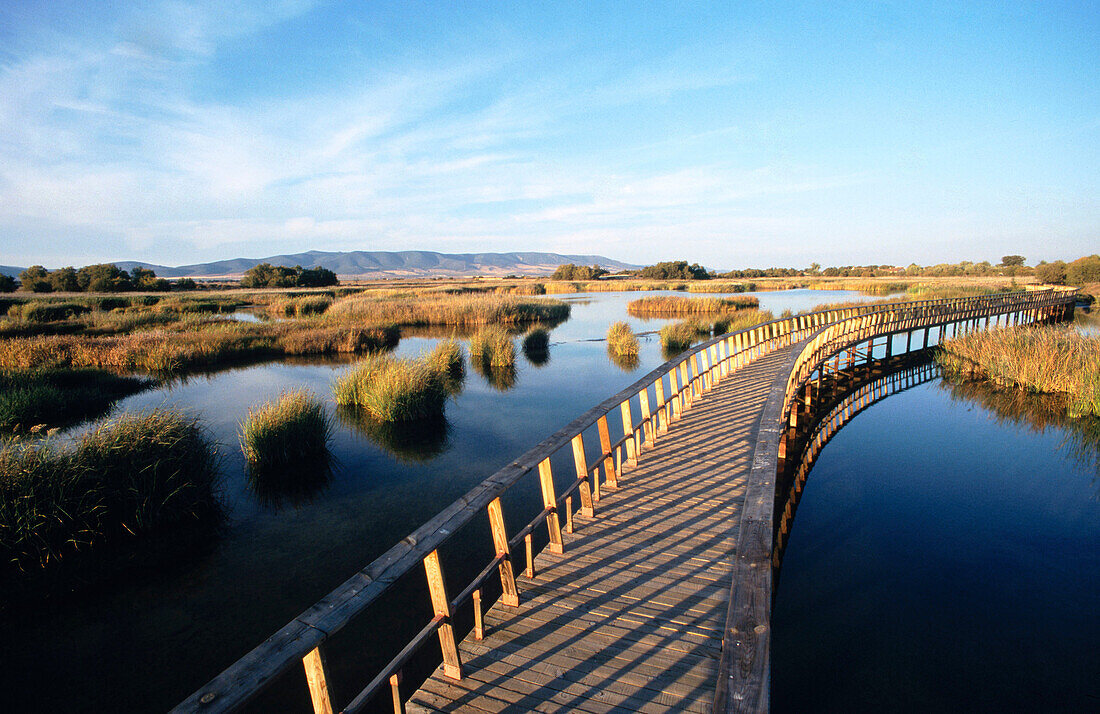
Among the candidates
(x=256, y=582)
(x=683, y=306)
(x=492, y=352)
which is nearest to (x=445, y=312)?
(x=492, y=352)

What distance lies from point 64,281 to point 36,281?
2892mm

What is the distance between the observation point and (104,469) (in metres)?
6.59

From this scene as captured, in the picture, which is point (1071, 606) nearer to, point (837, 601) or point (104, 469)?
point (837, 601)

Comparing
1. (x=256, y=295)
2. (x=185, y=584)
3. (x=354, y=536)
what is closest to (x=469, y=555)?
(x=354, y=536)

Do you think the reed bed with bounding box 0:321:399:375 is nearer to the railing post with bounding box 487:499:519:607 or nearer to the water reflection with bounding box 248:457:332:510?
the water reflection with bounding box 248:457:332:510

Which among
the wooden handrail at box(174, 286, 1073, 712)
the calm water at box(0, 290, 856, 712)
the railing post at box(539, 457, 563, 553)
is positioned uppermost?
the wooden handrail at box(174, 286, 1073, 712)

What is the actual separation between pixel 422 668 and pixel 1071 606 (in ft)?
23.3

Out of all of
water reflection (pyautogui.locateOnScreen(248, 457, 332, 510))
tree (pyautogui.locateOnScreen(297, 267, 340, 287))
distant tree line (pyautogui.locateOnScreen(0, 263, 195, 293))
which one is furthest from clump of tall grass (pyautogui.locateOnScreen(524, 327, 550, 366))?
tree (pyautogui.locateOnScreen(297, 267, 340, 287))

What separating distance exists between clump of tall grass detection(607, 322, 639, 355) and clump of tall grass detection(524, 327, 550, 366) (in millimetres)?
2894

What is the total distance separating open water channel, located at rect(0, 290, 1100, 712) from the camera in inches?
179

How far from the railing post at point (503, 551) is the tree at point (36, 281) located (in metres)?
69.3

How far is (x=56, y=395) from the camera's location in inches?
454

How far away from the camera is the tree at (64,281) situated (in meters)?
50.9

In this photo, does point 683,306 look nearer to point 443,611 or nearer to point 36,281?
point 443,611
